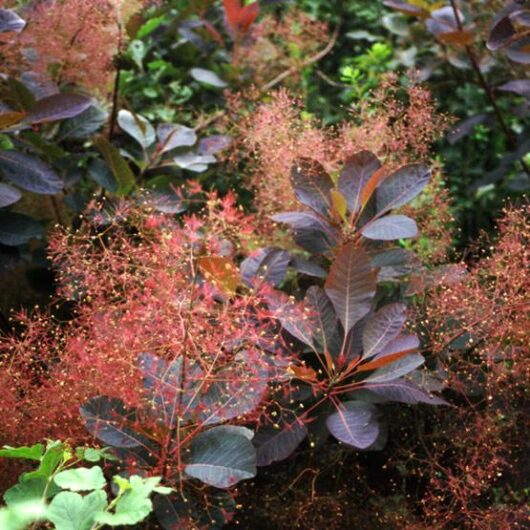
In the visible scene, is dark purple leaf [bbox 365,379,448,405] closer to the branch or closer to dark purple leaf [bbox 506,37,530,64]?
dark purple leaf [bbox 506,37,530,64]

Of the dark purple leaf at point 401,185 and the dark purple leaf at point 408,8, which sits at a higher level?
the dark purple leaf at point 408,8

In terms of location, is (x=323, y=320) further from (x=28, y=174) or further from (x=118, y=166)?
(x=28, y=174)

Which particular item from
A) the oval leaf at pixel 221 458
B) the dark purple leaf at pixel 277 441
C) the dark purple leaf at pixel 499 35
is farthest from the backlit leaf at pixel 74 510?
the dark purple leaf at pixel 499 35

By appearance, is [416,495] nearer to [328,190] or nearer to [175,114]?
[328,190]

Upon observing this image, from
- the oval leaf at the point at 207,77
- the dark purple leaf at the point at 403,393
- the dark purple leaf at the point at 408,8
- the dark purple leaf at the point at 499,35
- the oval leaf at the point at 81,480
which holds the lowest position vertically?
the dark purple leaf at the point at 403,393

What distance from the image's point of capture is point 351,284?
6.18ft

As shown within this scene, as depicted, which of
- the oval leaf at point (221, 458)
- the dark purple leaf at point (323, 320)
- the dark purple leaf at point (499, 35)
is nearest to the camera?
the oval leaf at point (221, 458)

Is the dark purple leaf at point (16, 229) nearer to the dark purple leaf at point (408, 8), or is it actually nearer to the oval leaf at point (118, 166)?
the oval leaf at point (118, 166)

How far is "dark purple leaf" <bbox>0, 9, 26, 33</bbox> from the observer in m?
2.25

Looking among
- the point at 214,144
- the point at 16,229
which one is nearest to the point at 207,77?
the point at 214,144

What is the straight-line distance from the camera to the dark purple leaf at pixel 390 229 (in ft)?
6.39

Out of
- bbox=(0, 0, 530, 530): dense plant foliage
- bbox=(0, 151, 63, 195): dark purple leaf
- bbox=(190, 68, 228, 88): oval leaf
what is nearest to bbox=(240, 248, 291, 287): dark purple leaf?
bbox=(0, 0, 530, 530): dense plant foliage

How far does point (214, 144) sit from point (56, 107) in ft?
1.83

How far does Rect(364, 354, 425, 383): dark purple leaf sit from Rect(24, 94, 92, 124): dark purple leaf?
45.8 inches
